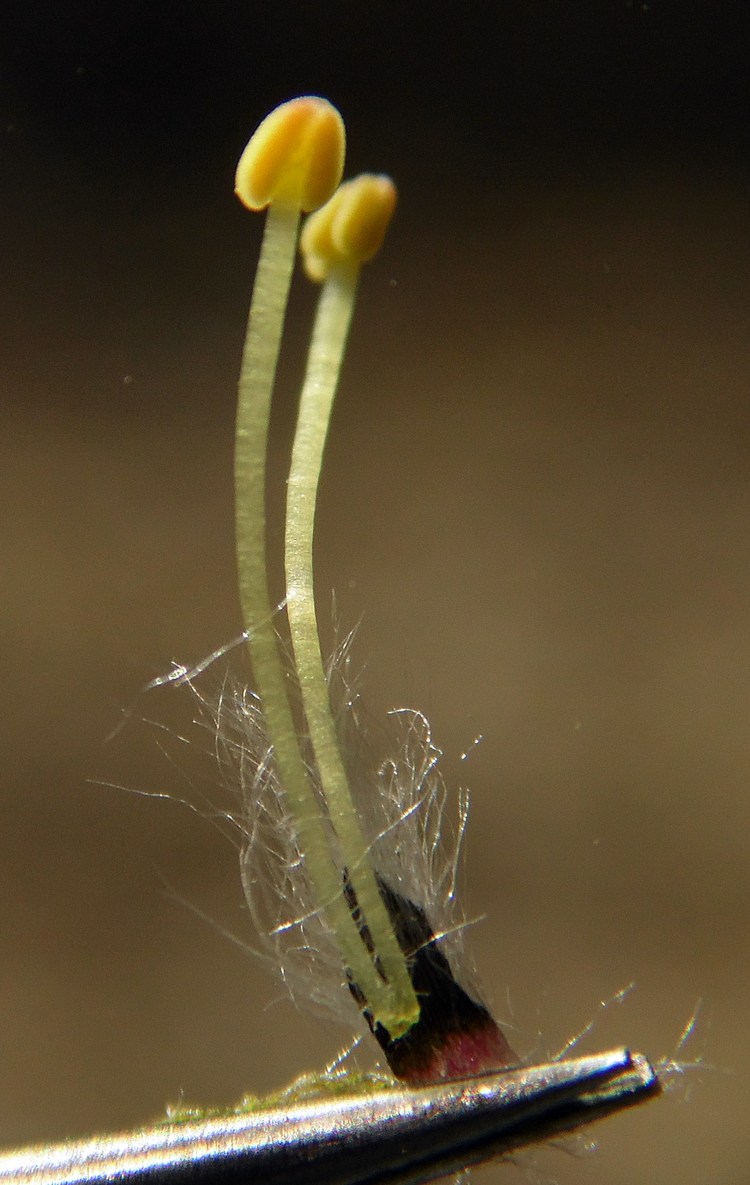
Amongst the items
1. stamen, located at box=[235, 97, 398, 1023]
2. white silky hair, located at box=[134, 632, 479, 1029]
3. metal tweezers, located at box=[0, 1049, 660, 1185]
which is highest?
stamen, located at box=[235, 97, 398, 1023]

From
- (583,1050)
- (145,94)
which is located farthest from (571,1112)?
(145,94)

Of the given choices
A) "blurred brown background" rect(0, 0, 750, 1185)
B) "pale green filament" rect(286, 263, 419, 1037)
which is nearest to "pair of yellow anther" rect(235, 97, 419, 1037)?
"pale green filament" rect(286, 263, 419, 1037)

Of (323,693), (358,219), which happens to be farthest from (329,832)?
(358,219)

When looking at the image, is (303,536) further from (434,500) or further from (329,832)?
(434,500)

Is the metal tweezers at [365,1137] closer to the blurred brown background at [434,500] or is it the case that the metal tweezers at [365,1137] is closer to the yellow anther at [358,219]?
the yellow anther at [358,219]

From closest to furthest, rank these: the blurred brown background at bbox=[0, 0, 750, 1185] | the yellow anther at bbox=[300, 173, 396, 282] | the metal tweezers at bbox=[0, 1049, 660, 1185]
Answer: the metal tweezers at bbox=[0, 1049, 660, 1185] → the yellow anther at bbox=[300, 173, 396, 282] → the blurred brown background at bbox=[0, 0, 750, 1185]

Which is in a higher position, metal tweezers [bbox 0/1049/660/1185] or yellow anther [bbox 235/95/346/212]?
yellow anther [bbox 235/95/346/212]

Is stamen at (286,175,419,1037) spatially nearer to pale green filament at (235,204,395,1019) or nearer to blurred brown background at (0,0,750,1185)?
pale green filament at (235,204,395,1019)

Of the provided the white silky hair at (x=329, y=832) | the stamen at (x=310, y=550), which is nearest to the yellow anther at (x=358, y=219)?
the stamen at (x=310, y=550)

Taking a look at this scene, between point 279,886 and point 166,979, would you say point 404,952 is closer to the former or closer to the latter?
point 279,886
